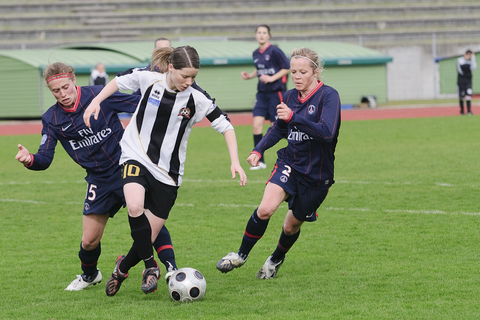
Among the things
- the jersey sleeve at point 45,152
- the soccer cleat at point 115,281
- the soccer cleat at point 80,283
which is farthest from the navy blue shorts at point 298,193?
the jersey sleeve at point 45,152

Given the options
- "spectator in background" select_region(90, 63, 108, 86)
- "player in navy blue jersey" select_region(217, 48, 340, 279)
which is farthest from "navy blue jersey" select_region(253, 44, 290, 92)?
"spectator in background" select_region(90, 63, 108, 86)

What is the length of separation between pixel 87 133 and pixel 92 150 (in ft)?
0.45

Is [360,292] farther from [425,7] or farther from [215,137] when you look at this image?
[425,7]

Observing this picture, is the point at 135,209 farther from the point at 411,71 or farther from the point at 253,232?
the point at 411,71

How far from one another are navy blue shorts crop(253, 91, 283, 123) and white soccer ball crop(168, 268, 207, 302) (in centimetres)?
701

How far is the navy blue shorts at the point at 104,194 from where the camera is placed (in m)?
4.79

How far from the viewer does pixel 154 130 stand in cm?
449

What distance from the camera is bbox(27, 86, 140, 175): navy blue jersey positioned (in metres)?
4.82

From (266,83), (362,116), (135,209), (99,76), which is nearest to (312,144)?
(135,209)

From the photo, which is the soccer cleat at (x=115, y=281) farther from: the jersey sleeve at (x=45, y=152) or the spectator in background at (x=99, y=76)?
the spectator in background at (x=99, y=76)

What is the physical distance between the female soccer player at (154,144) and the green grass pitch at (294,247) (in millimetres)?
441

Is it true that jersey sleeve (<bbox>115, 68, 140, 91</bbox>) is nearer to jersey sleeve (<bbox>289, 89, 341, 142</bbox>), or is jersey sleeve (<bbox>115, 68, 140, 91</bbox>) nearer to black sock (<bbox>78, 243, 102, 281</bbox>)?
jersey sleeve (<bbox>289, 89, 341, 142</bbox>)

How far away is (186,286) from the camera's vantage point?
14.5ft

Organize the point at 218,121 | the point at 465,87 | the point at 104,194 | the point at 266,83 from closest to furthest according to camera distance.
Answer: the point at 218,121, the point at 104,194, the point at 266,83, the point at 465,87
